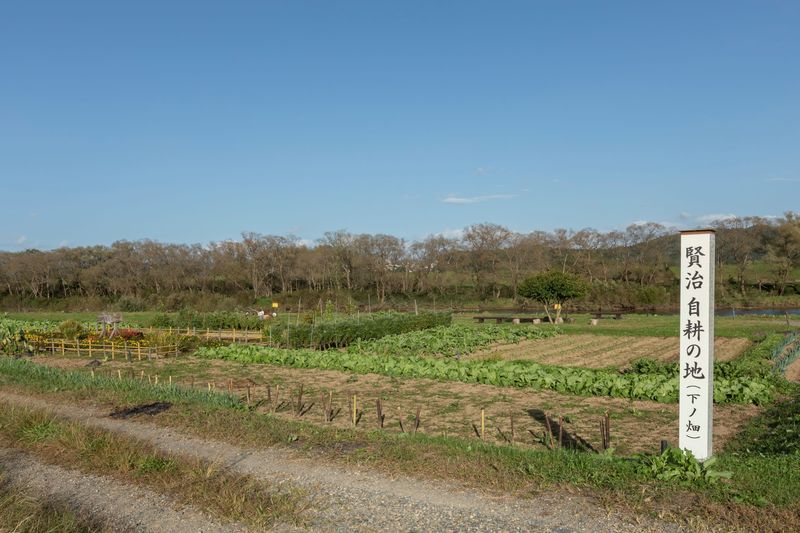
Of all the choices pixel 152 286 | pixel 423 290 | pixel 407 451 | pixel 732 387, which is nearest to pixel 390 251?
pixel 423 290

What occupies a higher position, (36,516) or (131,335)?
(36,516)

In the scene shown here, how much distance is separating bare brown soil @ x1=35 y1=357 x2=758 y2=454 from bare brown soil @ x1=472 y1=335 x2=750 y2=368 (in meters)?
8.69

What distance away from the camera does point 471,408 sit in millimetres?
15852

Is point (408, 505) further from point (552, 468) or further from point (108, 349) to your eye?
point (108, 349)

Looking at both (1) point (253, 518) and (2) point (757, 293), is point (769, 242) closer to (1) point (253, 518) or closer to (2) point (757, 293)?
(2) point (757, 293)

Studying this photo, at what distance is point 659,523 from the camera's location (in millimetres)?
6859

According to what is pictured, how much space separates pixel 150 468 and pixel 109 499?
0.94 metres

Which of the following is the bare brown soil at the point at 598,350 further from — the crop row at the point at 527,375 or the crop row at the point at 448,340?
the crop row at the point at 527,375

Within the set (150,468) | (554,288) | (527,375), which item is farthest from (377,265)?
(150,468)

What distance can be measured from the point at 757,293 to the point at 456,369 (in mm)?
59666

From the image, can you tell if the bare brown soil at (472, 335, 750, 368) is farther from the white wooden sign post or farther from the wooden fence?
the white wooden sign post

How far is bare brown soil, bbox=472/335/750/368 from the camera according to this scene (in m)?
26.7

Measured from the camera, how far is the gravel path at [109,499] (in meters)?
7.37

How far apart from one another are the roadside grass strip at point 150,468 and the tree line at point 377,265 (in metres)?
61.0
